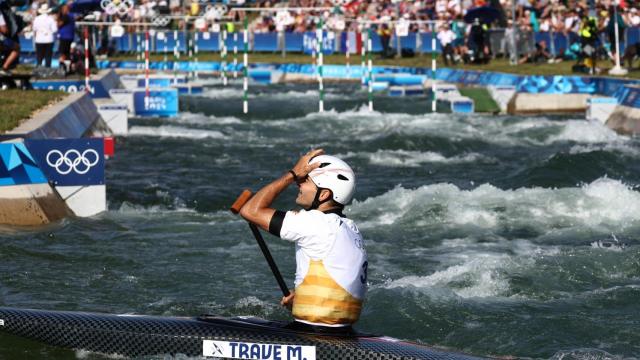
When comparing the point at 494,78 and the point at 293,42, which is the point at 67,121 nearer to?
the point at 494,78

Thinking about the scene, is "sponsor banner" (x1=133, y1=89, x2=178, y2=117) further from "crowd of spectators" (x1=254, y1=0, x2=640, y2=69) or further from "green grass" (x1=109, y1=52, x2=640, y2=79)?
"green grass" (x1=109, y1=52, x2=640, y2=79)

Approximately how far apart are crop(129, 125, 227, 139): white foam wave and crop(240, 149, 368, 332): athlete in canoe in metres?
17.4

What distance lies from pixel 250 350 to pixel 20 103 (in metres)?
13.9

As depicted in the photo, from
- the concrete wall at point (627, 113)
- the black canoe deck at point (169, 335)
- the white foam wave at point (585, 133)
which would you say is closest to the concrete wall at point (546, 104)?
the concrete wall at point (627, 113)

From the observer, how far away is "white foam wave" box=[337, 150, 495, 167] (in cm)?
2164

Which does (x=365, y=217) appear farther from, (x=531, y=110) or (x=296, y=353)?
(x=531, y=110)

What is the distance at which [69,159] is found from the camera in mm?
15164

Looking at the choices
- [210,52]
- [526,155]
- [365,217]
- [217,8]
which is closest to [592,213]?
[365,217]

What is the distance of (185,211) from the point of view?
16703mm

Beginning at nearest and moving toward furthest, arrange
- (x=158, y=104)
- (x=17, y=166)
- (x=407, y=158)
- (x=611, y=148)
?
1. (x=17, y=166)
2. (x=611, y=148)
3. (x=407, y=158)
4. (x=158, y=104)

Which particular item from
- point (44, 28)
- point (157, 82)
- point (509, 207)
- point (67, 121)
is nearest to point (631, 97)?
point (509, 207)

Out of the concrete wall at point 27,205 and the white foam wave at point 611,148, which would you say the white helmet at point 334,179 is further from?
the white foam wave at point 611,148

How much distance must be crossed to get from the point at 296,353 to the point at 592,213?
347 inches

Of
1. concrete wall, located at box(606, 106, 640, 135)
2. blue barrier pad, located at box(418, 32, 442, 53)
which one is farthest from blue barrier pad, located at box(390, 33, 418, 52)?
concrete wall, located at box(606, 106, 640, 135)
